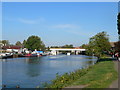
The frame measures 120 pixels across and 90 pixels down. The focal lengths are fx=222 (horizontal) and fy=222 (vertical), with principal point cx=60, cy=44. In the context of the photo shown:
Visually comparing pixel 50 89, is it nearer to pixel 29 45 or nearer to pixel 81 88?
pixel 81 88

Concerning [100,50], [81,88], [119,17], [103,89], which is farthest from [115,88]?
[100,50]

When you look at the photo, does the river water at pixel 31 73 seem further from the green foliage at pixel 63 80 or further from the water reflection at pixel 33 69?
the green foliage at pixel 63 80

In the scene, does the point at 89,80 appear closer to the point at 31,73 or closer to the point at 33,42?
the point at 31,73

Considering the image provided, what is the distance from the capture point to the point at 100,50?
6656 centimetres

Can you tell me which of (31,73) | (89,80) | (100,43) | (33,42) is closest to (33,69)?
(31,73)

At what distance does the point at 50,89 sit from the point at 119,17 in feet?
77.4

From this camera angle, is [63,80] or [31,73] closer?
[63,80]

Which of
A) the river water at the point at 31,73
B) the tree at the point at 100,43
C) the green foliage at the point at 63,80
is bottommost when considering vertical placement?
the river water at the point at 31,73

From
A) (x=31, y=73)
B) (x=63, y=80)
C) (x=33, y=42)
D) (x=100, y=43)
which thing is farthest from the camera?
(x=33, y=42)

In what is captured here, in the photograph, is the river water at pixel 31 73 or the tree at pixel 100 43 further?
the tree at pixel 100 43

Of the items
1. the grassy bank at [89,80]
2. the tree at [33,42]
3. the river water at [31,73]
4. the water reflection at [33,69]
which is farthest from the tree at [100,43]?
the tree at [33,42]

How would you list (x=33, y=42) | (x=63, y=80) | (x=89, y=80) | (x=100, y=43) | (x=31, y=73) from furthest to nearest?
(x=33, y=42)
(x=100, y=43)
(x=31, y=73)
(x=63, y=80)
(x=89, y=80)

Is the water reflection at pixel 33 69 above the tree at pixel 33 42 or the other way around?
the other way around

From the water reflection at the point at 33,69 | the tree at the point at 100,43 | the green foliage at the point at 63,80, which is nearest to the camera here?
the green foliage at the point at 63,80
